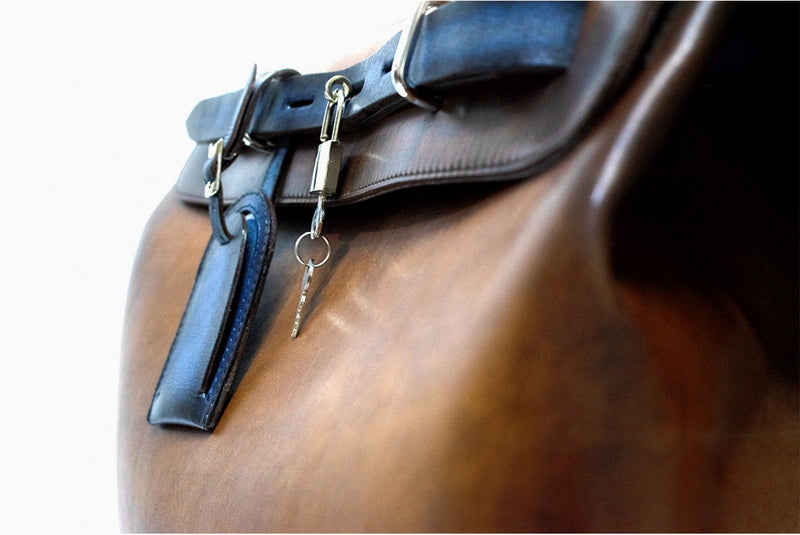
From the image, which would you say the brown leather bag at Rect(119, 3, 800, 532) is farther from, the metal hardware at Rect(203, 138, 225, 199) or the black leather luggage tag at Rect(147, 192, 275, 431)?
the metal hardware at Rect(203, 138, 225, 199)

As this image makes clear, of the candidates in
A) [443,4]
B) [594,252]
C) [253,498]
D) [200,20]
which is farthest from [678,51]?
[200,20]

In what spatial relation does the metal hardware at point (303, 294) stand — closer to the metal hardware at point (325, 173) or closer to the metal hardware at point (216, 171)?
the metal hardware at point (325, 173)

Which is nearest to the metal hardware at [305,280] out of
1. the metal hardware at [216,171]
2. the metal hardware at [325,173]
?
the metal hardware at [325,173]

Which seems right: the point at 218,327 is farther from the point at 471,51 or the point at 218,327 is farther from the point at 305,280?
the point at 471,51

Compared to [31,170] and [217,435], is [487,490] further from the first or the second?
Answer: [31,170]

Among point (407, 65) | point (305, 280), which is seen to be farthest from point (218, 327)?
point (407, 65)
